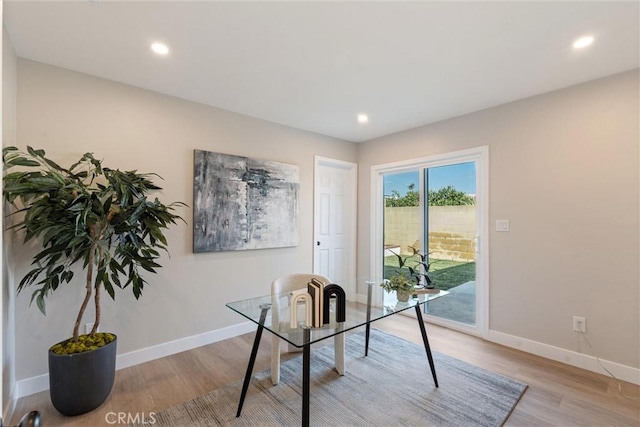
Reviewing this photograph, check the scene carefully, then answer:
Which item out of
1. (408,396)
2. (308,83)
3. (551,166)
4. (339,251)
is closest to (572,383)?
(408,396)

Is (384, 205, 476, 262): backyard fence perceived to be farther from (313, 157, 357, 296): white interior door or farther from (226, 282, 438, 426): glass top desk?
(226, 282, 438, 426): glass top desk

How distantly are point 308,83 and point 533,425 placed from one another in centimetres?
296

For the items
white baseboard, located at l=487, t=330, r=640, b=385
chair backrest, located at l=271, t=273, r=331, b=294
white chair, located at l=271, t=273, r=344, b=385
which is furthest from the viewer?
chair backrest, located at l=271, t=273, r=331, b=294

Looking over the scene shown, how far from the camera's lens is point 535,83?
2568 mm

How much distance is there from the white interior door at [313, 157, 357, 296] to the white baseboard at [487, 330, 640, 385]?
1.90 metres

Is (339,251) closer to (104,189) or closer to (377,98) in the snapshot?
(377,98)

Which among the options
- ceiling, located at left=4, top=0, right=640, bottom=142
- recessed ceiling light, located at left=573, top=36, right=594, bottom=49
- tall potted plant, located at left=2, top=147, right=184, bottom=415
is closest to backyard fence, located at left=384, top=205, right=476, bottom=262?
ceiling, located at left=4, top=0, right=640, bottom=142

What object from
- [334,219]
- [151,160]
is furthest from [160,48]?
[334,219]

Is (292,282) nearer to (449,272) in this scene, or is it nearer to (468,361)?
(468,361)

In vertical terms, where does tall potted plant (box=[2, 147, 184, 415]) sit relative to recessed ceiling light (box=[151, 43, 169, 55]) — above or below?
below

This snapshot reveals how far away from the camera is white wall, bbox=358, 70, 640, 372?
2.37 m

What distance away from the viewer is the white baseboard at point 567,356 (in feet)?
7.62

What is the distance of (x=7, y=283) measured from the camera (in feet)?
6.42

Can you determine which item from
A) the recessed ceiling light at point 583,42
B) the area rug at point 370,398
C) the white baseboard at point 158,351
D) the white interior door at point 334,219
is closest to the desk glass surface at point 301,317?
the area rug at point 370,398
